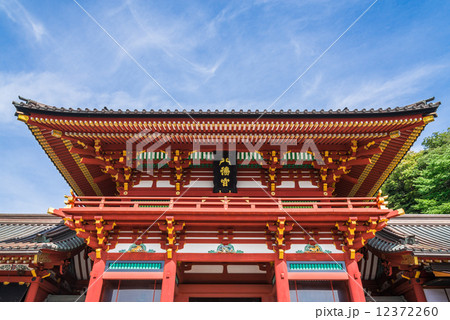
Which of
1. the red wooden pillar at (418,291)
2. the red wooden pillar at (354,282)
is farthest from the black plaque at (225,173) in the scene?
the red wooden pillar at (418,291)

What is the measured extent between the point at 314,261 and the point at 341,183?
183 inches

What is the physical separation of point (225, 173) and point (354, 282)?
5.15m

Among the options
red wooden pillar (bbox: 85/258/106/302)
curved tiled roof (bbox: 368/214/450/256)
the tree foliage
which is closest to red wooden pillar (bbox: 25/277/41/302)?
red wooden pillar (bbox: 85/258/106/302)

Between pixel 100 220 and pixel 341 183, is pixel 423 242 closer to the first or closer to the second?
pixel 341 183

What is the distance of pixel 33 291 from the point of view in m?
9.78

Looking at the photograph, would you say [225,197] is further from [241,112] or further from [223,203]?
[241,112]

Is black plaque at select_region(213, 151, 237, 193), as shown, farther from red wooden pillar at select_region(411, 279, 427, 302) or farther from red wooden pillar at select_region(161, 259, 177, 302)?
red wooden pillar at select_region(411, 279, 427, 302)

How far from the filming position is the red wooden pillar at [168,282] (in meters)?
8.38

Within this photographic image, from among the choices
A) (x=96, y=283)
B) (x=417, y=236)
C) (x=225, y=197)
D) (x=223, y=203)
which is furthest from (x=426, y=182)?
(x=96, y=283)

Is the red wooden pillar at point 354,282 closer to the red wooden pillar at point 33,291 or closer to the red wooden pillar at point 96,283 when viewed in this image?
the red wooden pillar at point 96,283

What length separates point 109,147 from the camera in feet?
34.7

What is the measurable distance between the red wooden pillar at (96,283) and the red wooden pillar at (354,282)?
6975mm

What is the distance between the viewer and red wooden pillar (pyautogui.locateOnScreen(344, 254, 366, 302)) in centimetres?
842

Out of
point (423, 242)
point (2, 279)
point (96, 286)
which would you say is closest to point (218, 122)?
point (96, 286)
